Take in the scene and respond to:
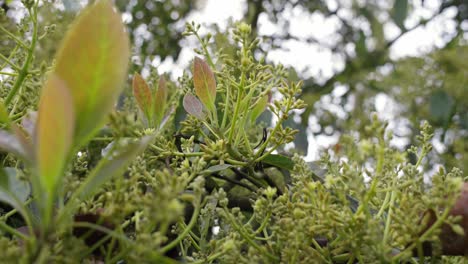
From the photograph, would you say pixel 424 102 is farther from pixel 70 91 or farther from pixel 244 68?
pixel 70 91

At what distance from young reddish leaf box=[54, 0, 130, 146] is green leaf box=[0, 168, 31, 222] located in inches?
3.1

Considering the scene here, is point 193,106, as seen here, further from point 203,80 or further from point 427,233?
point 427,233

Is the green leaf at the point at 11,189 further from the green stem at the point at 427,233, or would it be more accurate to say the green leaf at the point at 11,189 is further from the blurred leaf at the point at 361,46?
the blurred leaf at the point at 361,46

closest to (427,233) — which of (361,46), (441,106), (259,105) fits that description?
(259,105)

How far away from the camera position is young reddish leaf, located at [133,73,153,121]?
0.58 m

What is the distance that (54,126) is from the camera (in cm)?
34

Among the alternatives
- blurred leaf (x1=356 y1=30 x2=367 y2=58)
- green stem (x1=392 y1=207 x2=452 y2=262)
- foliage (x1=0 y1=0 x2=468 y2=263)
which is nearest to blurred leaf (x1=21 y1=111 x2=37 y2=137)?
foliage (x1=0 y1=0 x2=468 y2=263)

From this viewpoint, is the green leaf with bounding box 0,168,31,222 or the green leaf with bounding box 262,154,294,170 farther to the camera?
the green leaf with bounding box 262,154,294,170

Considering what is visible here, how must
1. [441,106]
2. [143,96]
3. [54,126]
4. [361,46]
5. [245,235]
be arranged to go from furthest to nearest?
1. [361,46]
2. [441,106]
3. [143,96]
4. [245,235]
5. [54,126]

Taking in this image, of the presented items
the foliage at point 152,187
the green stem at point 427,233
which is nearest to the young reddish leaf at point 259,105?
the foliage at point 152,187

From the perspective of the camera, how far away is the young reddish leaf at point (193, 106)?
62 cm

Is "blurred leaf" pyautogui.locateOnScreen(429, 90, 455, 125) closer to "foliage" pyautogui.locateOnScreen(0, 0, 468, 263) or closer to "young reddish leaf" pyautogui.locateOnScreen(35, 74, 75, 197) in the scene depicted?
"foliage" pyautogui.locateOnScreen(0, 0, 468, 263)

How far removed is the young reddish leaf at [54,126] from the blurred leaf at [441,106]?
1487 mm

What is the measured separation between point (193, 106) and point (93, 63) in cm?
27
